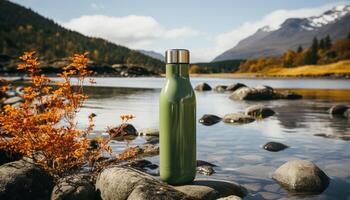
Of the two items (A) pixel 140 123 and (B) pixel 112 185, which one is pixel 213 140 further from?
(B) pixel 112 185

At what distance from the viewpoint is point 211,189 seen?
6375 mm

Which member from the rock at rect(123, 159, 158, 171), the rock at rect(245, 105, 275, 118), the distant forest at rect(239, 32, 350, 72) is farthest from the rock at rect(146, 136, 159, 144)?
the distant forest at rect(239, 32, 350, 72)

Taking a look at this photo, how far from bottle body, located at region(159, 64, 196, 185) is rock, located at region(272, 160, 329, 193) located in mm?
2377

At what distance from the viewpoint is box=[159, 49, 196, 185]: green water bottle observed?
20.9 ft

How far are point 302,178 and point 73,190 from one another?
13.8 ft

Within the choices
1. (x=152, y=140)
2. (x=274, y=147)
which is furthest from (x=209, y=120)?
(x=274, y=147)

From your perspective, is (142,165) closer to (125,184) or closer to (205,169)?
(205,169)

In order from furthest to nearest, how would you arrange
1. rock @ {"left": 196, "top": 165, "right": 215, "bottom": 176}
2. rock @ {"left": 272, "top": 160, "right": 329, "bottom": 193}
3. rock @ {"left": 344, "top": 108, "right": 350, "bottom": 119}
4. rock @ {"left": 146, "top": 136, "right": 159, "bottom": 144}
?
rock @ {"left": 344, "top": 108, "right": 350, "bottom": 119} → rock @ {"left": 146, "top": 136, "right": 159, "bottom": 144} → rock @ {"left": 196, "top": 165, "right": 215, "bottom": 176} → rock @ {"left": 272, "top": 160, "right": 329, "bottom": 193}

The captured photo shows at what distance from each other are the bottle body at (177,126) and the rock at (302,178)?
238 centimetres

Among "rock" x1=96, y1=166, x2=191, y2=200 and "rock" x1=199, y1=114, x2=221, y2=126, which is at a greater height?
"rock" x1=96, y1=166, x2=191, y2=200

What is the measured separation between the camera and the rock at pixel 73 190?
641cm

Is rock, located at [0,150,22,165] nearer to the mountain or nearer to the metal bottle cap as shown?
the metal bottle cap

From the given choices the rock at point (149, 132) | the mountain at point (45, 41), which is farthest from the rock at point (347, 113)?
the mountain at point (45, 41)

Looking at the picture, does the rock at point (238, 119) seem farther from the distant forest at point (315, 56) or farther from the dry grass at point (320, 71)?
the distant forest at point (315, 56)
